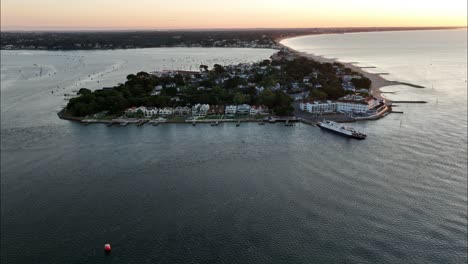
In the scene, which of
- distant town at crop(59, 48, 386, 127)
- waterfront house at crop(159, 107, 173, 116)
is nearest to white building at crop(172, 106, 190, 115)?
distant town at crop(59, 48, 386, 127)

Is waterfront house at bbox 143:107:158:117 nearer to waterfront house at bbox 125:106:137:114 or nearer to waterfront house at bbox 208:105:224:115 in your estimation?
waterfront house at bbox 125:106:137:114

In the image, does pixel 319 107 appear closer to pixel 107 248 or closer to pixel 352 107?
pixel 352 107

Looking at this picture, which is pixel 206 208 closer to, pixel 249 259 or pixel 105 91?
pixel 249 259

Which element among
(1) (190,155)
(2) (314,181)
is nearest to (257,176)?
(2) (314,181)

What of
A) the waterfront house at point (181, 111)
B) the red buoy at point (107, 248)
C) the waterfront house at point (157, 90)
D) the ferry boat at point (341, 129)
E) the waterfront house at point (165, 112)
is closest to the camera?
the red buoy at point (107, 248)

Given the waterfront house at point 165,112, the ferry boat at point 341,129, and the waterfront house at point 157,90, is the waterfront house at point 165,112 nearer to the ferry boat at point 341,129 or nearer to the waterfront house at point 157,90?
the waterfront house at point 157,90

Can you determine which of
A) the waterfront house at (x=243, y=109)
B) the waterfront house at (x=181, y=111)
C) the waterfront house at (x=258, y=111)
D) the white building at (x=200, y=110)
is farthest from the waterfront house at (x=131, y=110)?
the waterfront house at (x=258, y=111)

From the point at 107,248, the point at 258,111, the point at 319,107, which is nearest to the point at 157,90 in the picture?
the point at 258,111
